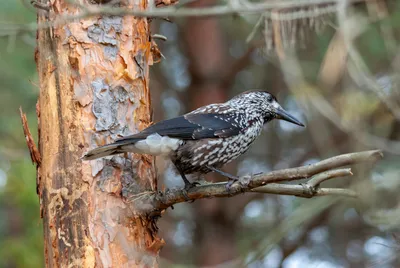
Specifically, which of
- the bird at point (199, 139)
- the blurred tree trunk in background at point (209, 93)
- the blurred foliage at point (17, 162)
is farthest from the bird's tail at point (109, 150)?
the blurred tree trunk in background at point (209, 93)

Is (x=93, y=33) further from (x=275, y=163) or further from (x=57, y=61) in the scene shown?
(x=275, y=163)

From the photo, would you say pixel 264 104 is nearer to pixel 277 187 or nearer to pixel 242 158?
pixel 277 187

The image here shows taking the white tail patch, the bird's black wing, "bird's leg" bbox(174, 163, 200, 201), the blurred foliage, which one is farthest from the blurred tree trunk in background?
the white tail patch

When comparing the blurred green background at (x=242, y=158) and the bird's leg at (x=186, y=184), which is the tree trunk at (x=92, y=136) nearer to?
the bird's leg at (x=186, y=184)

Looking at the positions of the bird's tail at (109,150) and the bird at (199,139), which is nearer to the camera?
the bird's tail at (109,150)

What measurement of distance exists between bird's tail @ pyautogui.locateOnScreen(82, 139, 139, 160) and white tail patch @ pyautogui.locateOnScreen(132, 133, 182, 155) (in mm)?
A: 51

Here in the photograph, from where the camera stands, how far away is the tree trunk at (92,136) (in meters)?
3.45

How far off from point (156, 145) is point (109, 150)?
0.33 metres

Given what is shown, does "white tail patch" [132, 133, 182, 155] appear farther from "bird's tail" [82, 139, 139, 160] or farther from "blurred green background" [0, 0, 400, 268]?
"blurred green background" [0, 0, 400, 268]

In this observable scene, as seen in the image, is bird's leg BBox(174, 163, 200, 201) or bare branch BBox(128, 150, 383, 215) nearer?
bare branch BBox(128, 150, 383, 215)

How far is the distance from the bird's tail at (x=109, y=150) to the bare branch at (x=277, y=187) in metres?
0.27

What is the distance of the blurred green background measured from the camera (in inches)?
252

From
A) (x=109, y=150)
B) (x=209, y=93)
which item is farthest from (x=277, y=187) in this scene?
(x=209, y=93)

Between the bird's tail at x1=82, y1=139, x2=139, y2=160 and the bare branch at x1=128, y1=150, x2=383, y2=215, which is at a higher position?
the bird's tail at x1=82, y1=139, x2=139, y2=160
